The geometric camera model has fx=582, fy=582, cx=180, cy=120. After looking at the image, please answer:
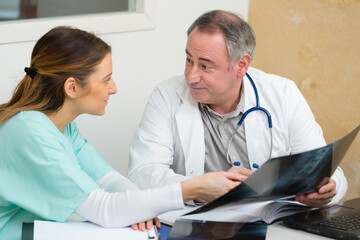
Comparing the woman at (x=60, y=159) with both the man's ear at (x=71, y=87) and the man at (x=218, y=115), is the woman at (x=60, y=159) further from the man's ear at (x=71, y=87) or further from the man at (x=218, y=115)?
Answer: the man at (x=218, y=115)

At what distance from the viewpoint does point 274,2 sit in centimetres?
299

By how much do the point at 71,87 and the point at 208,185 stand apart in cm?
46

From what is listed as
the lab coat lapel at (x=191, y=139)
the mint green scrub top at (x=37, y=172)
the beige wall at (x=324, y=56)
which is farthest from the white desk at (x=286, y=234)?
the beige wall at (x=324, y=56)

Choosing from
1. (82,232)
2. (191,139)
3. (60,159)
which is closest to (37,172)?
(60,159)

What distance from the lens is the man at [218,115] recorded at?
1956 mm

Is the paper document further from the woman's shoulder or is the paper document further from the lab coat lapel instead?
the lab coat lapel

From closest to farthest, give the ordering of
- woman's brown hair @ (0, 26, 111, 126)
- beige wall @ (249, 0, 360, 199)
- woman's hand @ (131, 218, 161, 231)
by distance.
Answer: woman's hand @ (131, 218, 161, 231) < woman's brown hair @ (0, 26, 111, 126) < beige wall @ (249, 0, 360, 199)

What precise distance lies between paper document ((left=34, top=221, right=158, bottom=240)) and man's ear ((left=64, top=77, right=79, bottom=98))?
364 mm

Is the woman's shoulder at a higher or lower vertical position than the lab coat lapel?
higher

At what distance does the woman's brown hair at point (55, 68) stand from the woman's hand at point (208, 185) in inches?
16.1

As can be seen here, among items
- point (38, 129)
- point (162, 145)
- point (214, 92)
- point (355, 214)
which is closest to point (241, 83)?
point (214, 92)

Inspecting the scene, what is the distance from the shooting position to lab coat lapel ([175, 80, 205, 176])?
2029mm

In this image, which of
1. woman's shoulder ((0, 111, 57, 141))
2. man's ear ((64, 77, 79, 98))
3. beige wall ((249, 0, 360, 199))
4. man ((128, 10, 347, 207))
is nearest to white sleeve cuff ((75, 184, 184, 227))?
woman's shoulder ((0, 111, 57, 141))

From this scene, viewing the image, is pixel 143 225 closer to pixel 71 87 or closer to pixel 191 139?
pixel 71 87
